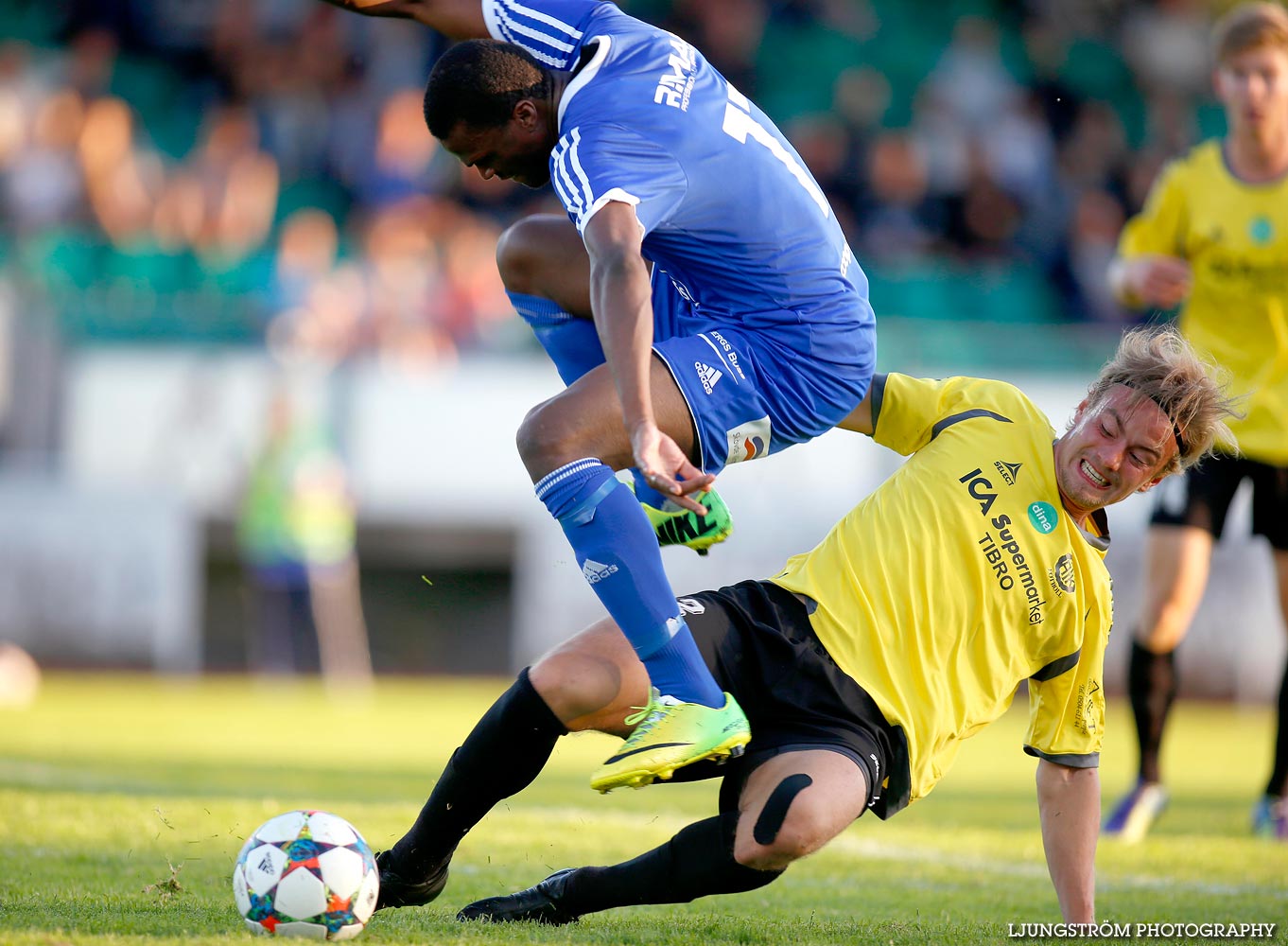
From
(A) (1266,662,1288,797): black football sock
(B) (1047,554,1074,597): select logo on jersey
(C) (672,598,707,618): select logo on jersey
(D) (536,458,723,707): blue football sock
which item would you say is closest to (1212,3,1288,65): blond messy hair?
(A) (1266,662,1288,797): black football sock

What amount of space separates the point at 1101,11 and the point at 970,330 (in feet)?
30.1

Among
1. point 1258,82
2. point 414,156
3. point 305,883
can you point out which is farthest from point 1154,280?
point 414,156

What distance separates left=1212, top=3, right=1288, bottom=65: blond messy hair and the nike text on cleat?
2.99 m

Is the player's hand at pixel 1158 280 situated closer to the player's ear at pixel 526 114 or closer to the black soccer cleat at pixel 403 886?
the player's ear at pixel 526 114

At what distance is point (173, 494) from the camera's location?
1311cm

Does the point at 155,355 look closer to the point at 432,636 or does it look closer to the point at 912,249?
the point at 432,636

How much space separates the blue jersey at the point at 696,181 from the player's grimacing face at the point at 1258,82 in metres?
2.95

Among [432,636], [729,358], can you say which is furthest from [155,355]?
[729,358]

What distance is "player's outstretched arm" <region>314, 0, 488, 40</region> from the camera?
171 inches

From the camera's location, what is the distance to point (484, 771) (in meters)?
3.85

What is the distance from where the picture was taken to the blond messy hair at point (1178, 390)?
13.2 ft

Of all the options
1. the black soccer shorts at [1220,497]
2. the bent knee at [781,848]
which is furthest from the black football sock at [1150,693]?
the bent knee at [781,848]

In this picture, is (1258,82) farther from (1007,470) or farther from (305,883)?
(305,883)

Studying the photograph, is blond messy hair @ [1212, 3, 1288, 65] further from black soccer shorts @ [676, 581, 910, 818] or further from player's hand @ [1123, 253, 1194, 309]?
black soccer shorts @ [676, 581, 910, 818]
